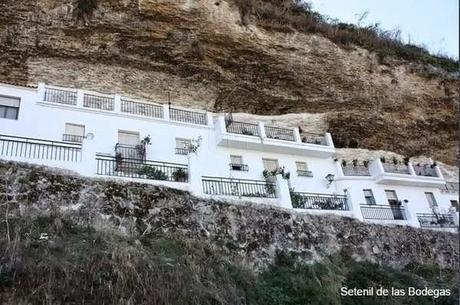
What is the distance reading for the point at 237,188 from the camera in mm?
15492

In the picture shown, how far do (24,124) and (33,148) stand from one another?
220cm

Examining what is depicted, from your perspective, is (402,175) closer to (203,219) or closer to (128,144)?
(203,219)

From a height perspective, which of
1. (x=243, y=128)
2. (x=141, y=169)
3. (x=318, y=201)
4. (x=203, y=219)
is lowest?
(x=203, y=219)

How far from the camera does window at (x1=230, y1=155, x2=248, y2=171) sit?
18327mm

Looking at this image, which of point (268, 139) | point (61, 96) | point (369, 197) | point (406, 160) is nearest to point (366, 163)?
point (369, 197)

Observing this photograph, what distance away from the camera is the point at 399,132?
22.5 meters

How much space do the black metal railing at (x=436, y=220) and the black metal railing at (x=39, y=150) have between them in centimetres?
1441

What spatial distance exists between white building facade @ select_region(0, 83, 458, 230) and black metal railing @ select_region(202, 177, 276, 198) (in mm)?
39

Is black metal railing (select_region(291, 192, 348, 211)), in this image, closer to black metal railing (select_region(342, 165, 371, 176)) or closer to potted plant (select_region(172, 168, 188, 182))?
potted plant (select_region(172, 168, 188, 182))

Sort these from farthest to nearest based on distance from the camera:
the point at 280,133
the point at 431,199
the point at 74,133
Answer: the point at 431,199 → the point at 280,133 → the point at 74,133

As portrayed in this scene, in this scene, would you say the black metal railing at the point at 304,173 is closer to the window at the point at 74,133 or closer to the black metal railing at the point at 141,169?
the black metal railing at the point at 141,169

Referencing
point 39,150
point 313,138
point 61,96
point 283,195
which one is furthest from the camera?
point 313,138

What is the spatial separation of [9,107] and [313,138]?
45.4 ft

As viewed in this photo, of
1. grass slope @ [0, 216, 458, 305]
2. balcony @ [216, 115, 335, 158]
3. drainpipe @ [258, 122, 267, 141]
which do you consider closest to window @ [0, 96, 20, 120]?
grass slope @ [0, 216, 458, 305]
